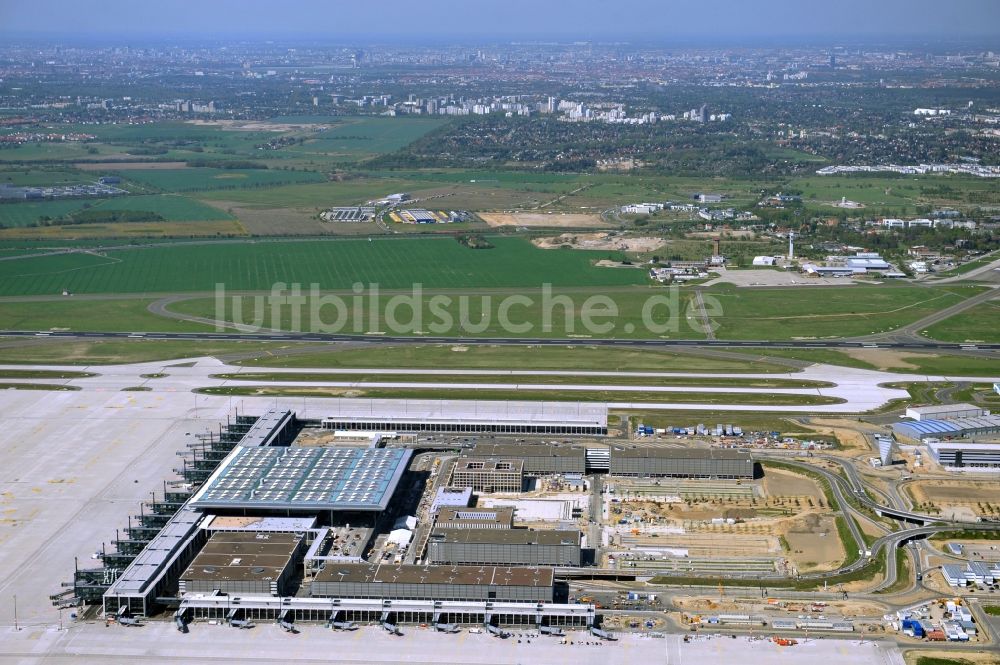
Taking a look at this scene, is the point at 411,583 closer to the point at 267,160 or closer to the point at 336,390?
the point at 336,390

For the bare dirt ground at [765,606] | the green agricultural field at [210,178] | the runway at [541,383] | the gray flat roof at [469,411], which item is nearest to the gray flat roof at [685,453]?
the gray flat roof at [469,411]

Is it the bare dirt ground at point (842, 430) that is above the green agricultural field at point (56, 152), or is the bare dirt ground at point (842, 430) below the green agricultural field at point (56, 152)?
above

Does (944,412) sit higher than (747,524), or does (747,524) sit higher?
(944,412)

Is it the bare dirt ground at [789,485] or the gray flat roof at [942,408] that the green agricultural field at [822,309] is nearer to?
the gray flat roof at [942,408]

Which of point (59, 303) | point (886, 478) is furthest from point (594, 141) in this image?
point (886, 478)

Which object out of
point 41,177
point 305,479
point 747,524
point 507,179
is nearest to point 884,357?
point 747,524

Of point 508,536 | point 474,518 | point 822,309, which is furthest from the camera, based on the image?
point 822,309

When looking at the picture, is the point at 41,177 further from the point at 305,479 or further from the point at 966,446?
the point at 966,446
